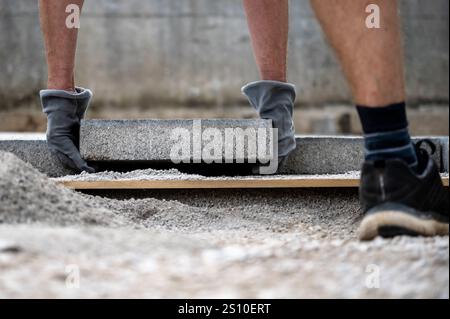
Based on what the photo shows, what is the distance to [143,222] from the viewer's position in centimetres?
182

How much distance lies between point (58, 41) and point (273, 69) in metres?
0.73

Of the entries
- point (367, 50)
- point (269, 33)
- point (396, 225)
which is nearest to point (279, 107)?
point (269, 33)

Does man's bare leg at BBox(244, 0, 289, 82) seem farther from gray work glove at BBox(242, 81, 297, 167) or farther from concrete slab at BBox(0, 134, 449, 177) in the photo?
concrete slab at BBox(0, 134, 449, 177)

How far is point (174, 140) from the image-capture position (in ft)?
7.30

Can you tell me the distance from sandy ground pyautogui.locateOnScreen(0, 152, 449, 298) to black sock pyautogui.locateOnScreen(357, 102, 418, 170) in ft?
0.65

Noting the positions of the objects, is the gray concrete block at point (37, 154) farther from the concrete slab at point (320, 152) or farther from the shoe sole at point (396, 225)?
the shoe sole at point (396, 225)

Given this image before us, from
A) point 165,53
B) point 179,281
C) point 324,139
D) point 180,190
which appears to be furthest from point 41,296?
point 165,53

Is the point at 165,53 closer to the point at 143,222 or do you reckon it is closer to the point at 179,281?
the point at 143,222

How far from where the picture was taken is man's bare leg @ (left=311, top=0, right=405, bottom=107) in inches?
54.0

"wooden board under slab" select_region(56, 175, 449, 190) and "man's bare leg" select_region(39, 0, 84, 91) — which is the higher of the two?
"man's bare leg" select_region(39, 0, 84, 91)

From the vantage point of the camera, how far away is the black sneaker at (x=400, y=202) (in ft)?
4.28

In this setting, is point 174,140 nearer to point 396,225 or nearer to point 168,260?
point 396,225

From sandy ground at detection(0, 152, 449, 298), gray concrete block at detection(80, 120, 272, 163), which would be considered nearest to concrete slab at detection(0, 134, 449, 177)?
gray concrete block at detection(80, 120, 272, 163)

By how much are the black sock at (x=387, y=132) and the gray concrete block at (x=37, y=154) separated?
1210 millimetres
